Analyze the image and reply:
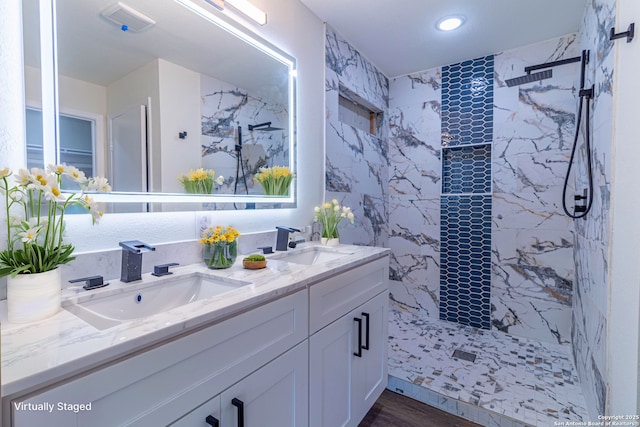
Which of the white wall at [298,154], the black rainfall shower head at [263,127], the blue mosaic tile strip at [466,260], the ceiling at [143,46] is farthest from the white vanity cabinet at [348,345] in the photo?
the blue mosaic tile strip at [466,260]

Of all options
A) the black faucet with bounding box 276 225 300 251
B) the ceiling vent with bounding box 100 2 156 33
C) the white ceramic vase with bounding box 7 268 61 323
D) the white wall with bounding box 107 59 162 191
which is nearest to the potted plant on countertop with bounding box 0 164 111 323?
the white ceramic vase with bounding box 7 268 61 323

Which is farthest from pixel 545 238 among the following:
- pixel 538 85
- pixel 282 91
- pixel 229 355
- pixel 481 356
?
pixel 229 355

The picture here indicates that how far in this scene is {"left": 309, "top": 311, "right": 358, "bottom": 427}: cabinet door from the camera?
4.09 feet

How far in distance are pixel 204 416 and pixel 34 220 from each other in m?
0.73

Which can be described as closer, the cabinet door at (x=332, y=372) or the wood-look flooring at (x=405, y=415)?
the cabinet door at (x=332, y=372)

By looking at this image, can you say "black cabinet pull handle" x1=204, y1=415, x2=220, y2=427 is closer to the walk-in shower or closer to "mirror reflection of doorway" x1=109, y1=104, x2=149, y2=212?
"mirror reflection of doorway" x1=109, y1=104, x2=149, y2=212

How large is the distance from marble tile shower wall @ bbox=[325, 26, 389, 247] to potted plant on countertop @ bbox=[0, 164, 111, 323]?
1687mm

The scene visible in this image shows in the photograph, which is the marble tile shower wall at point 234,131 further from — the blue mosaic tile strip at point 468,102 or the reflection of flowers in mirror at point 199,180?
the blue mosaic tile strip at point 468,102

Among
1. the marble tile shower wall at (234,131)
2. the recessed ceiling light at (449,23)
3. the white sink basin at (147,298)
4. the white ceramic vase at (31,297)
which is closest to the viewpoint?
the white ceramic vase at (31,297)

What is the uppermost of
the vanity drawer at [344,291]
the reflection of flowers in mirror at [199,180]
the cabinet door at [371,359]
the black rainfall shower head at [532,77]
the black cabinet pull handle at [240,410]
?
the black rainfall shower head at [532,77]

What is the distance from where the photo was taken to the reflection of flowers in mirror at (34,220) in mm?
799

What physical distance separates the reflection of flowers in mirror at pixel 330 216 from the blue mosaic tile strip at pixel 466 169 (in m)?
1.44

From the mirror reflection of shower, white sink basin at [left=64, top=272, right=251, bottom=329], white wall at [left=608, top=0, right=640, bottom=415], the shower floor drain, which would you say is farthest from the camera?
the shower floor drain

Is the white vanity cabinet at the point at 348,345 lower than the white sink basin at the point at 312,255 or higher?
lower
